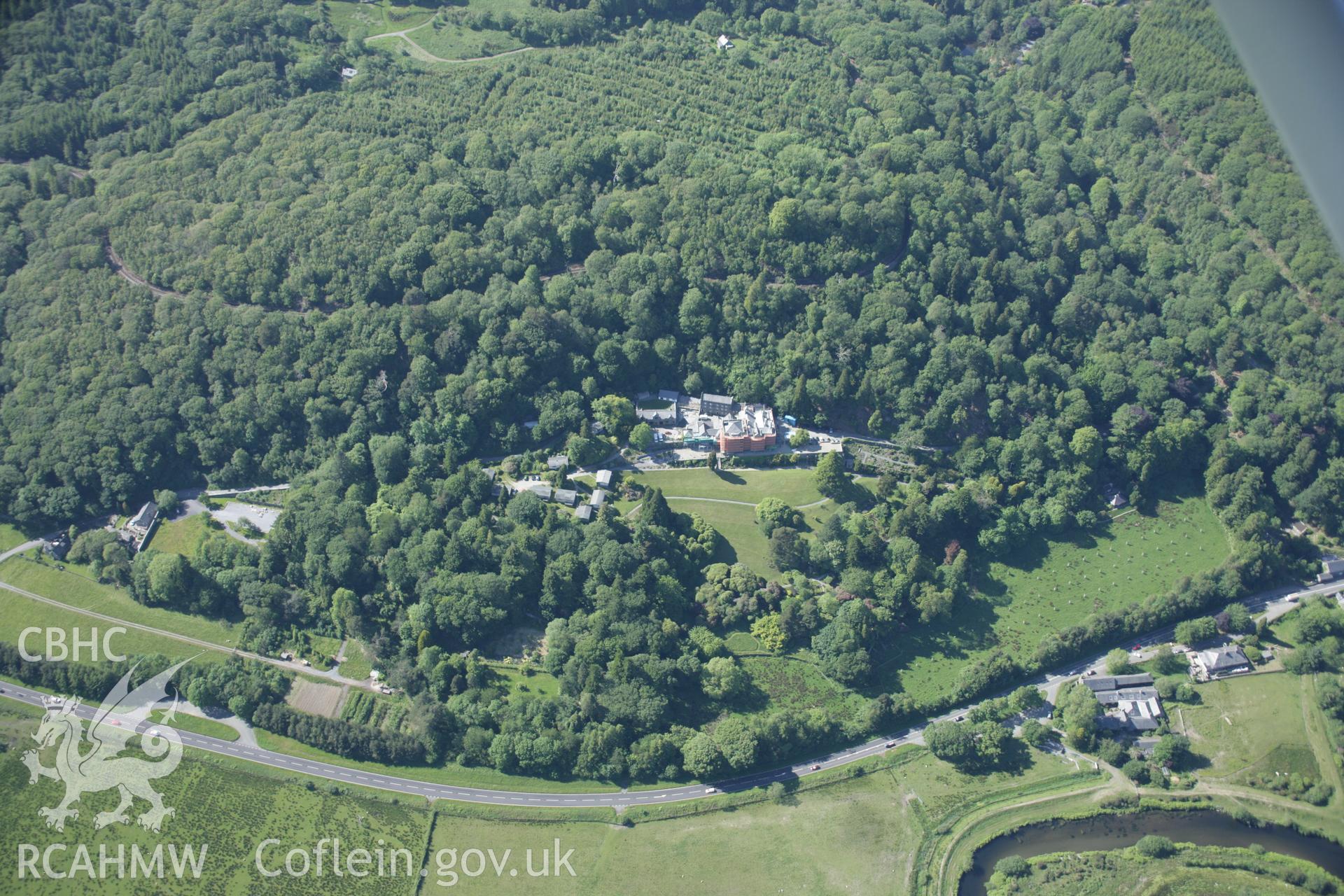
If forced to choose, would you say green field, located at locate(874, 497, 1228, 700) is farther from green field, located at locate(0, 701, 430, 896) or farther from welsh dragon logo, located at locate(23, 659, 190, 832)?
welsh dragon logo, located at locate(23, 659, 190, 832)

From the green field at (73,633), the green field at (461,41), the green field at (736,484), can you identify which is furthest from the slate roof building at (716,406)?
the green field at (461,41)

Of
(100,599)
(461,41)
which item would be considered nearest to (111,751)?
(100,599)

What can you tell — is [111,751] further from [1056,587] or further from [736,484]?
[1056,587]

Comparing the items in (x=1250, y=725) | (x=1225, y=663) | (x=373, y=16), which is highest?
(x=373, y=16)

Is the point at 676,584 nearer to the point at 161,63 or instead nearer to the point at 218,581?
the point at 218,581

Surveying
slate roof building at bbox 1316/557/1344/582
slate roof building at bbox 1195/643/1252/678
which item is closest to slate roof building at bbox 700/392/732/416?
slate roof building at bbox 1195/643/1252/678
